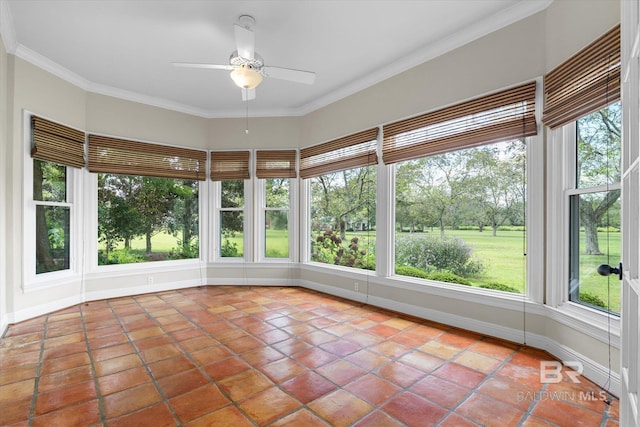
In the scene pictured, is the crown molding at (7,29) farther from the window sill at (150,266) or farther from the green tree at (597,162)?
the green tree at (597,162)

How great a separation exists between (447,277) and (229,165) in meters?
3.78

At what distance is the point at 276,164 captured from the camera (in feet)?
17.7

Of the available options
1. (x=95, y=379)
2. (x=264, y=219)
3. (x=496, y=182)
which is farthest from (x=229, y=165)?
(x=496, y=182)

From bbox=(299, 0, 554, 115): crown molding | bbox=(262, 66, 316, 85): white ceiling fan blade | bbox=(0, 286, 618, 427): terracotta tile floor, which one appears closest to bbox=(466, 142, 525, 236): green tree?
bbox=(299, 0, 554, 115): crown molding

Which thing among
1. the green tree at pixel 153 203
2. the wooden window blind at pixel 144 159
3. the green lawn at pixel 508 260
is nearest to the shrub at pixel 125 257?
the green tree at pixel 153 203

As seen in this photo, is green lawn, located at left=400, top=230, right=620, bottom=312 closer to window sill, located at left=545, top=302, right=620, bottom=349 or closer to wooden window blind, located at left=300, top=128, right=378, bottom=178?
window sill, located at left=545, top=302, right=620, bottom=349

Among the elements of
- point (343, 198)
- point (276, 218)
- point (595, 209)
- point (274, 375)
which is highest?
point (343, 198)

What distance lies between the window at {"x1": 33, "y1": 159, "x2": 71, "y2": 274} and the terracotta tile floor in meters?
0.73

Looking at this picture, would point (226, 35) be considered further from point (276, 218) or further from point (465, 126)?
point (276, 218)

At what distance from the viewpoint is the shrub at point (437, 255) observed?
349 centimetres

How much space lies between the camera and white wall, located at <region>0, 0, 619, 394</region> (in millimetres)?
2664

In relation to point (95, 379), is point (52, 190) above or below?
above

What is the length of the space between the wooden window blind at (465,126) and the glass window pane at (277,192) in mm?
1988

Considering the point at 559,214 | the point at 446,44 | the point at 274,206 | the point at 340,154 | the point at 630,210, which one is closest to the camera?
the point at 630,210
